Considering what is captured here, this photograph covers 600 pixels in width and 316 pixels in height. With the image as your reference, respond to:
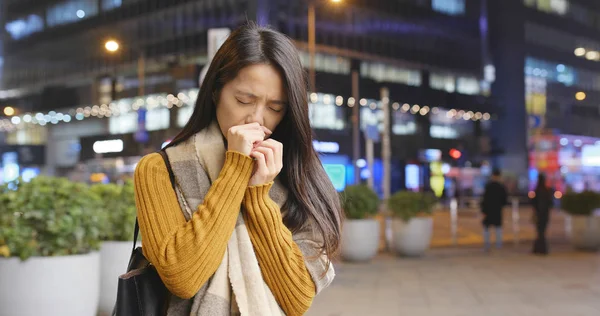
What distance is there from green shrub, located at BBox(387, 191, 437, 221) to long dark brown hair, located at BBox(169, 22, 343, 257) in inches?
494

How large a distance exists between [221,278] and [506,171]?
56.8 metres

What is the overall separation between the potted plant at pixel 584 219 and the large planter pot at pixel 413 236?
14.5ft

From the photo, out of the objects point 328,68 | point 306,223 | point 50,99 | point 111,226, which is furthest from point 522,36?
point 306,223

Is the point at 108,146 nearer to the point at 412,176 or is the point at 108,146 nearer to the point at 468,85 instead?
the point at 412,176

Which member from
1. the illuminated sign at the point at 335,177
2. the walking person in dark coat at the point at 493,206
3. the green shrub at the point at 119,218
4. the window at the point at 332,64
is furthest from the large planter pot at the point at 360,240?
the window at the point at 332,64

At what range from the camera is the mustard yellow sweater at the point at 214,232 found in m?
1.54

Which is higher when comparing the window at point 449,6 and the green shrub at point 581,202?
the window at point 449,6

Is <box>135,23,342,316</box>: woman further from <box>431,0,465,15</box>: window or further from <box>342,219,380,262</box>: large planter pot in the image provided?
<box>431,0,465,15</box>: window

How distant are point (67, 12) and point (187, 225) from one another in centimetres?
5320

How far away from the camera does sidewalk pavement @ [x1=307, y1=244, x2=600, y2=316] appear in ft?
26.7

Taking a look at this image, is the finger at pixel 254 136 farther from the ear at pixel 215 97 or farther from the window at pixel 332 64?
the window at pixel 332 64

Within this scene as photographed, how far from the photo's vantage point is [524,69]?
2293 inches

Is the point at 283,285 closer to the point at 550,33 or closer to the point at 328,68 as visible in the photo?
the point at 328,68

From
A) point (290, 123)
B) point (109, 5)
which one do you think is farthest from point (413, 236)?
point (109, 5)
